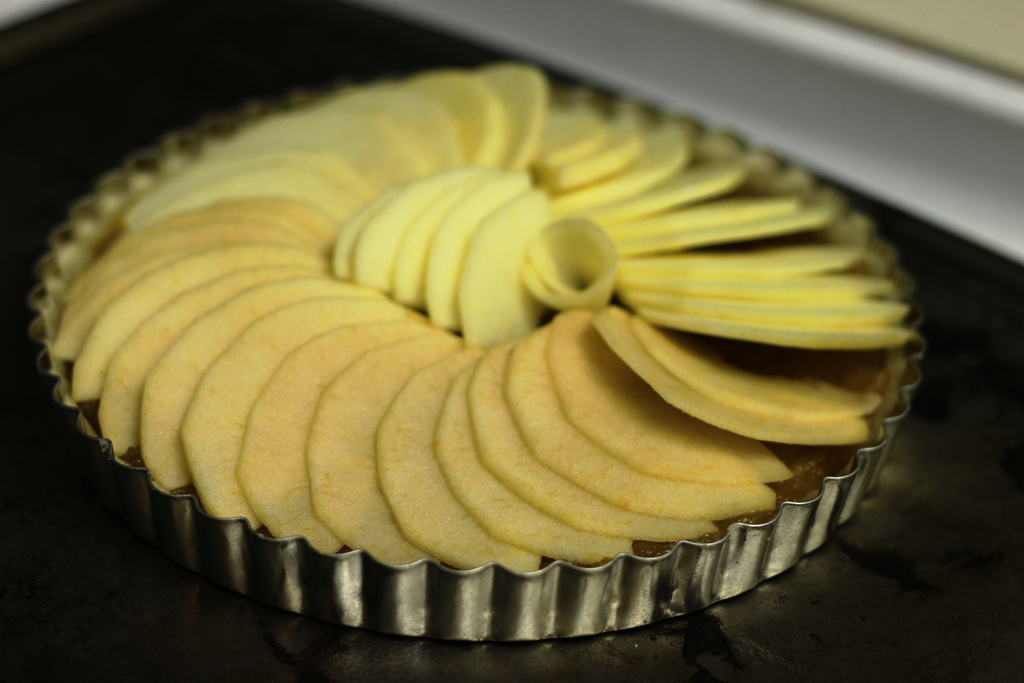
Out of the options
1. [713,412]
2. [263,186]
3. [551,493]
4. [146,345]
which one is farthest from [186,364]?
[713,412]

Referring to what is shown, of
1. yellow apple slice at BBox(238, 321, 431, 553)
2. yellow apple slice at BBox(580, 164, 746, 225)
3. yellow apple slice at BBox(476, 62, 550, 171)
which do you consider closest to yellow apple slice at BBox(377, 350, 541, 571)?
yellow apple slice at BBox(238, 321, 431, 553)

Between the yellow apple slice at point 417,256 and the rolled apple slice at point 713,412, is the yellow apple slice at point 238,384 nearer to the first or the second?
Result: the yellow apple slice at point 417,256

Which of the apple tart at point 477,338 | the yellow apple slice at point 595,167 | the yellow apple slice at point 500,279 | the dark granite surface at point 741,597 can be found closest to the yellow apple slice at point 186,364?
the apple tart at point 477,338

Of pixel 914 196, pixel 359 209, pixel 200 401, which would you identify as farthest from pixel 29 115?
pixel 914 196

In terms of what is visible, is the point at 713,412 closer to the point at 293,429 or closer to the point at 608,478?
the point at 608,478

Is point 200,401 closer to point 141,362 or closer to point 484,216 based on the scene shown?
point 141,362

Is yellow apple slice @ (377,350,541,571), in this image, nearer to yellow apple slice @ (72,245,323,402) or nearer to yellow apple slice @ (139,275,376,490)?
yellow apple slice @ (139,275,376,490)

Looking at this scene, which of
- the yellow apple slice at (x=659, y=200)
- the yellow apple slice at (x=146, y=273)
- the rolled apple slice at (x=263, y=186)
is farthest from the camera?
the rolled apple slice at (x=263, y=186)
